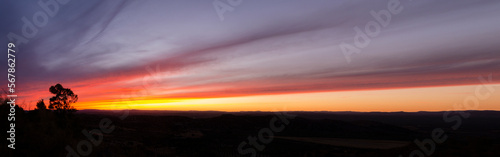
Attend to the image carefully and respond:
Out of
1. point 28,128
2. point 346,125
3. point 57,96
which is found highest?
point 57,96

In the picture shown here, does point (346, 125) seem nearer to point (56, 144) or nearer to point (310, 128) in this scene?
point (310, 128)

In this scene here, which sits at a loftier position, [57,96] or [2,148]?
[57,96]

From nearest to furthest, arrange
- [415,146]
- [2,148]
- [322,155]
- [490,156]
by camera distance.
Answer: [2,148] < [490,156] < [415,146] < [322,155]

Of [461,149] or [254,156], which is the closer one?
[461,149]

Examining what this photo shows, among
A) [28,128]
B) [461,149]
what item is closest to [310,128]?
[461,149]

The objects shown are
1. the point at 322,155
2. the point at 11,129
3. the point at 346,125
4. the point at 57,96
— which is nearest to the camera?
the point at 11,129

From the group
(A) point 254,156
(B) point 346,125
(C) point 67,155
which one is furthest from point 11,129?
(B) point 346,125
